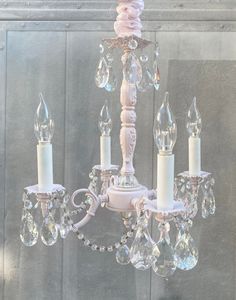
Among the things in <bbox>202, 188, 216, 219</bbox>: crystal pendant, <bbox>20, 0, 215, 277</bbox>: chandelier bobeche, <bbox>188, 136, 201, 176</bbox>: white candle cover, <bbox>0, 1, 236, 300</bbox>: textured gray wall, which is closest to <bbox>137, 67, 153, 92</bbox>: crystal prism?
<bbox>20, 0, 215, 277</bbox>: chandelier bobeche

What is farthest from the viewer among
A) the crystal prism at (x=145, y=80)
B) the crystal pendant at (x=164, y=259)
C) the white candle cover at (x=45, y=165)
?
the crystal prism at (x=145, y=80)

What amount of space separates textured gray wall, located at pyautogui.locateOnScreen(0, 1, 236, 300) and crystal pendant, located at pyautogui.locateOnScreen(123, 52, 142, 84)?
96cm

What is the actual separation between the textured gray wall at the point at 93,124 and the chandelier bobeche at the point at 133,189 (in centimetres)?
79

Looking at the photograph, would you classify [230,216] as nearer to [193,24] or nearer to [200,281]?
[200,281]

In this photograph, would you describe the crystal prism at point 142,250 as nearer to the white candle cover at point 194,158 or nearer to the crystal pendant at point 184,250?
the crystal pendant at point 184,250

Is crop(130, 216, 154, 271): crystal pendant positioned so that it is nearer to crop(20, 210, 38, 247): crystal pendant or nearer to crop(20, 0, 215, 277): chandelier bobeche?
crop(20, 0, 215, 277): chandelier bobeche

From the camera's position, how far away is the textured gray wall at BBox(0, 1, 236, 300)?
1713mm

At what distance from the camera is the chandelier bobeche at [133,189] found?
0.61 m

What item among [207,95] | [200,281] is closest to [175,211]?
[207,95]

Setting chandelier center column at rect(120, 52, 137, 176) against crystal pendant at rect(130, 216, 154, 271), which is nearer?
crystal pendant at rect(130, 216, 154, 271)

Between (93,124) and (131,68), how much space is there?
1032 millimetres

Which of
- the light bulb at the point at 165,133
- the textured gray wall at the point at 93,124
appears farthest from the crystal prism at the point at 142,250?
the textured gray wall at the point at 93,124

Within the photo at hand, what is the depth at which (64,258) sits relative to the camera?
179 cm

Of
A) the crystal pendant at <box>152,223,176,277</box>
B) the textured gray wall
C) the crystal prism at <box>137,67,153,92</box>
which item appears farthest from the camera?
the textured gray wall
